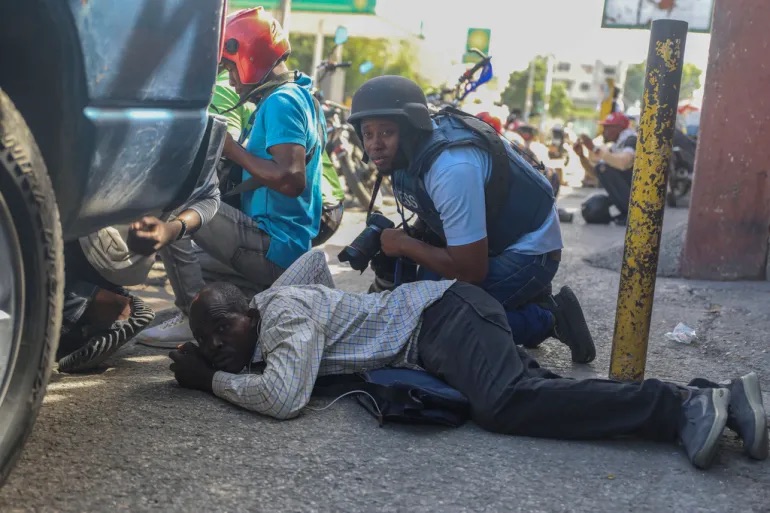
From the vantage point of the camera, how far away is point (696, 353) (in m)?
4.50

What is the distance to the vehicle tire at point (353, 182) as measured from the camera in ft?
32.9

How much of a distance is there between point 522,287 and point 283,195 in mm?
1188

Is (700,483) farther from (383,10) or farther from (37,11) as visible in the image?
(383,10)

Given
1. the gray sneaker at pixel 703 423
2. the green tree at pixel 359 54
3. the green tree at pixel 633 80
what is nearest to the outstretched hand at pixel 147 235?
the gray sneaker at pixel 703 423

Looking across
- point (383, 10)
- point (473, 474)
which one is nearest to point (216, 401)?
point (473, 474)

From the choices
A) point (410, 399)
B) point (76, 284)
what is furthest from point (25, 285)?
point (76, 284)

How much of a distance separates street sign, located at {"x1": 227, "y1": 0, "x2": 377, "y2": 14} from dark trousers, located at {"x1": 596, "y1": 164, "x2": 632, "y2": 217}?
42.8ft

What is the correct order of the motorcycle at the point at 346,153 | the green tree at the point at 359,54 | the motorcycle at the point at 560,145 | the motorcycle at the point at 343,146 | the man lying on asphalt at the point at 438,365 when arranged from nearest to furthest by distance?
the man lying on asphalt at the point at 438,365 < the motorcycle at the point at 343,146 < the motorcycle at the point at 346,153 < the motorcycle at the point at 560,145 < the green tree at the point at 359,54

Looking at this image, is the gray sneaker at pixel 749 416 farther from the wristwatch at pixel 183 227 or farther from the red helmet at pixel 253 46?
the red helmet at pixel 253 46

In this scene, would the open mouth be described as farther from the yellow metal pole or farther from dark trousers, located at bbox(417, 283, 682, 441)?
the yellow metal pole

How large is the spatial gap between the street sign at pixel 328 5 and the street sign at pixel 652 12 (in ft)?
46.7

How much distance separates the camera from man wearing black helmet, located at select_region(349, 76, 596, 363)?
3.63m

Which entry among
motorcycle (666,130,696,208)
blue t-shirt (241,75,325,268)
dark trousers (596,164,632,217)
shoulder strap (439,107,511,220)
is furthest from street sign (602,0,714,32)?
shoulder strap (439,107,511,220)

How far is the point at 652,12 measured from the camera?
30.2 feet
